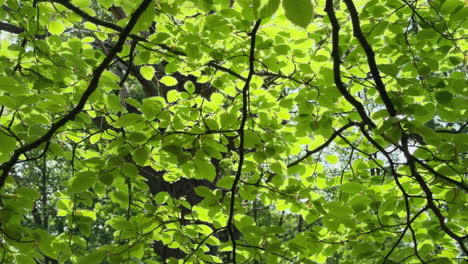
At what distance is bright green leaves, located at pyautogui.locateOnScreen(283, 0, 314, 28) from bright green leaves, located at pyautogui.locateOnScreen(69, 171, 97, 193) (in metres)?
1.50

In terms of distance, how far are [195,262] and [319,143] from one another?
1.07 meters

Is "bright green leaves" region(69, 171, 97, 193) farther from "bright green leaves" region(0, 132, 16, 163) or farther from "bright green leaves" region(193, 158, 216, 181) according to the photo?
"bright green leaves" region(193, 158, 216, 181)

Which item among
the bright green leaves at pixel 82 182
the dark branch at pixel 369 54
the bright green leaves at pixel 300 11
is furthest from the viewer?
the bright green leaves at pixel 82 182

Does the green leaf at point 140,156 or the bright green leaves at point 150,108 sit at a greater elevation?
the bright green leaves at point 150,108

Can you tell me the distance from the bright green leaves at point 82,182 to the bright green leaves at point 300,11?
1.50 m

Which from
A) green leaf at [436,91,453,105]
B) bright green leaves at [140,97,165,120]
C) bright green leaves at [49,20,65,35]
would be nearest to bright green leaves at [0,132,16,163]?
bright green leaves at [140,97,165,120]

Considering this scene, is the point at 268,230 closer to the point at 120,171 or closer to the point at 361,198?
the point at 361,198

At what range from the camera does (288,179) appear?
104 inches

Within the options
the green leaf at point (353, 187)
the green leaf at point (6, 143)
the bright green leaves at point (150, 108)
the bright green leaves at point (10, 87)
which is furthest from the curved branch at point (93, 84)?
the green leaf at point (353, 187)

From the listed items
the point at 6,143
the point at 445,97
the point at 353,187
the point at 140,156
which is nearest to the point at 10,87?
the point at 6,143

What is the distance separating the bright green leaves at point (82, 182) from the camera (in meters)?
1.85

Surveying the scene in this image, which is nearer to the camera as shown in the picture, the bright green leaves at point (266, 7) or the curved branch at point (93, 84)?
the bright green leaves at point (266, 7)

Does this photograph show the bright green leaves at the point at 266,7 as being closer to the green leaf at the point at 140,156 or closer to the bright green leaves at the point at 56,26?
the green leaf at the point at 140,156

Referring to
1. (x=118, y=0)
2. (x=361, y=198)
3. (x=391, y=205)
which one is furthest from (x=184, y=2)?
(x=391, y=205)
